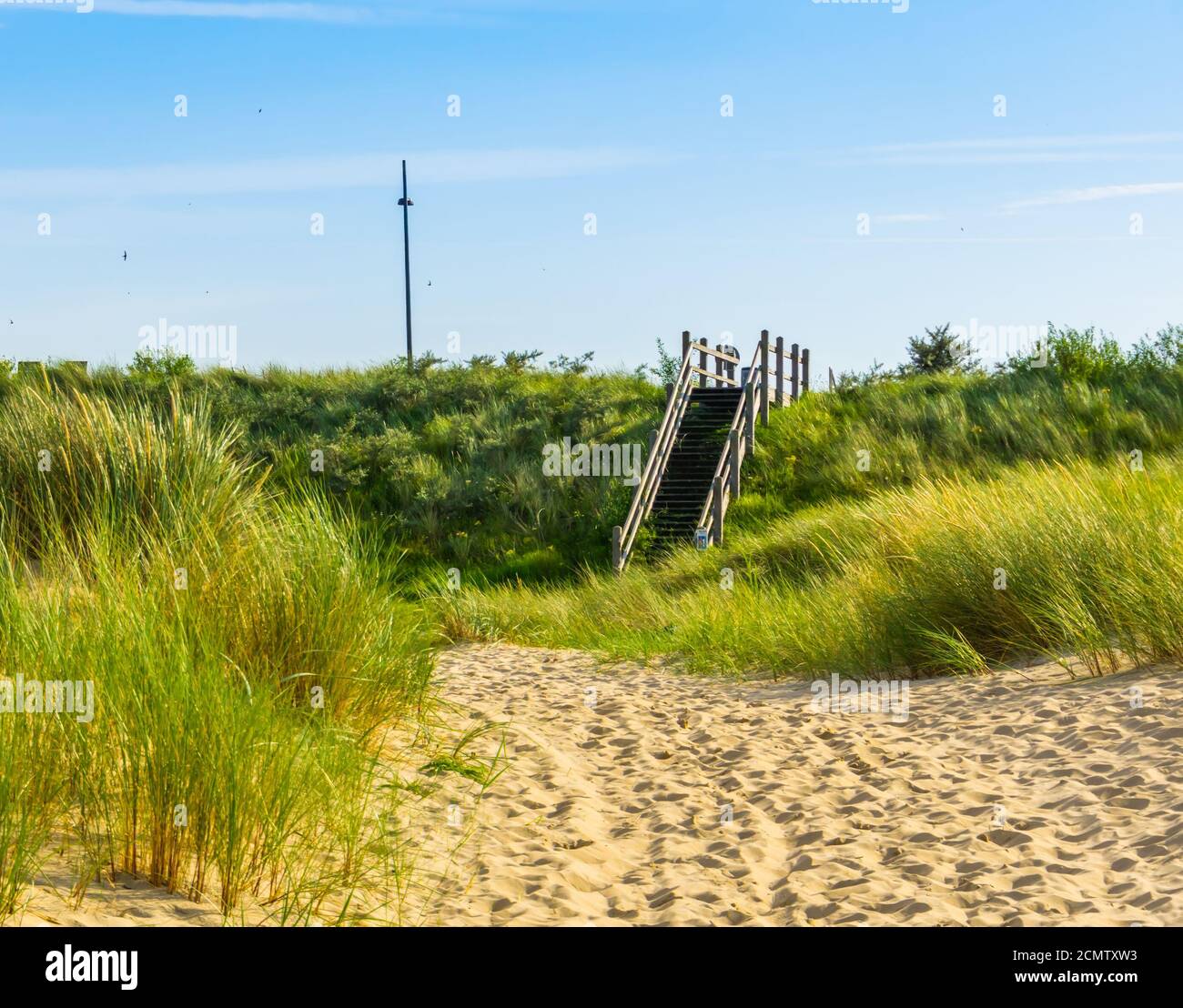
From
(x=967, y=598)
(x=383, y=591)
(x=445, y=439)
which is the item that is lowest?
(x=967, y=598)

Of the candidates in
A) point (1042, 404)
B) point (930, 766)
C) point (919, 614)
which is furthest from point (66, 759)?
point (1042, 404)

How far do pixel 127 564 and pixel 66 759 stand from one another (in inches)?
62.9

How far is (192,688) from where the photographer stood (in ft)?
14.9

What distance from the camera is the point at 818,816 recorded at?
6.11 m

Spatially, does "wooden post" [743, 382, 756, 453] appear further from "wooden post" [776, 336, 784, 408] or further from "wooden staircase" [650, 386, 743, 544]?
"wooden post" [776, 336, 784, 408]

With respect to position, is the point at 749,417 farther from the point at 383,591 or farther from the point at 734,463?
the point at 383,591

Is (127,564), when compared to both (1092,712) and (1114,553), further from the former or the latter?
(1114,553)

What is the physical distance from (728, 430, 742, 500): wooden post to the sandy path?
1225 cm

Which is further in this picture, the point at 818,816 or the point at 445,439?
the point at 445,439

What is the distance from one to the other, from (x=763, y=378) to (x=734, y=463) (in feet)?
13.1

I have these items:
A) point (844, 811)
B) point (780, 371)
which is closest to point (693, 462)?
point (780, 371)

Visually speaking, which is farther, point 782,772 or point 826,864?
point 782,772

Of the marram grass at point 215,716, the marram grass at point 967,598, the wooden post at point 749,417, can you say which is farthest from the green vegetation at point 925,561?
the marram grass at point 215,716

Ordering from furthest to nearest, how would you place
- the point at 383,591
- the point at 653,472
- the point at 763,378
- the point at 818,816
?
the point at 763,378, the point at 653,472, the point at 383,591, the point at 818,816
